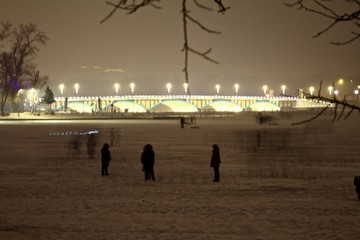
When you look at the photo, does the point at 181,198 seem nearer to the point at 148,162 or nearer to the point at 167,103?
the point at 148,162

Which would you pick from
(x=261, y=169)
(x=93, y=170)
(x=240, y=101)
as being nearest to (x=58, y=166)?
(x=93, y=170)

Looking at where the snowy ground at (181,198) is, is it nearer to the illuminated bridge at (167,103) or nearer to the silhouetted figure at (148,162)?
the silhouetted figure at (148,162)

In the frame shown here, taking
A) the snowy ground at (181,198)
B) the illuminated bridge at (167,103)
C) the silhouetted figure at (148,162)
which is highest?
the illuminated bridge at (167,103)

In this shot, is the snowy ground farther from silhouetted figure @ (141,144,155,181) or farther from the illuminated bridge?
the illuminated bridge

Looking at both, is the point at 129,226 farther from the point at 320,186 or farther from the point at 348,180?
the point at 348,180

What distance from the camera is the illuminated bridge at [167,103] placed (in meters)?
128

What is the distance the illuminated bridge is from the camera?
5020 inches

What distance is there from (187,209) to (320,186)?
16.0 ft

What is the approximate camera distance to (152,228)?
11.8 metres

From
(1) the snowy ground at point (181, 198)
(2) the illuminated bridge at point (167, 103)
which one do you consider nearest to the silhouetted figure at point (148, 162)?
(1) the snowy ground at point (181, 198)

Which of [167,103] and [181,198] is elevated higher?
[167,103]

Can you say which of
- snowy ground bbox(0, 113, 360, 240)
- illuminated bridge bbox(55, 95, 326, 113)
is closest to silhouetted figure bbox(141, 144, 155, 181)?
snowy ground bbox(0, 113, 360, 240)

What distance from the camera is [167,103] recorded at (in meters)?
138

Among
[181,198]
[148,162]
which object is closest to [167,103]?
[148,162]
